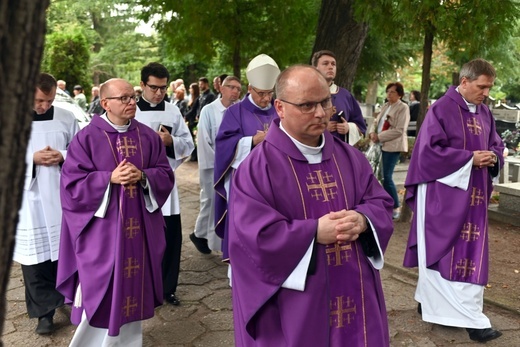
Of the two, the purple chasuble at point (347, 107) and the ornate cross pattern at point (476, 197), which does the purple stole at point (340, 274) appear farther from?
the purple chasuble at point (347, 107)

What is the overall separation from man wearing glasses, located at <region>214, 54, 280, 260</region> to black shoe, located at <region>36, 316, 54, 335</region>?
1650 mm

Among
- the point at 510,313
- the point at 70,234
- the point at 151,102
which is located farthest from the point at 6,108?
the point at 510,313

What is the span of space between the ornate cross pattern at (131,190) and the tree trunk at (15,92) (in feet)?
8.63

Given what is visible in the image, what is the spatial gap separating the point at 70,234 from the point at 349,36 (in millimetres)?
5060

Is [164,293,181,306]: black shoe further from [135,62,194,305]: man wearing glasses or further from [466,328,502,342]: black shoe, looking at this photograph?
[466,328,502,342]: black shoe

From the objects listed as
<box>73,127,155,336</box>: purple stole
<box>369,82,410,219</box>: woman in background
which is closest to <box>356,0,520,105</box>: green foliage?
<box>369,82,410,219</box>: woman in background

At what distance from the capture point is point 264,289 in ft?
8.59

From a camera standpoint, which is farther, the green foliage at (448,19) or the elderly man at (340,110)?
the green foliage at (448,19)

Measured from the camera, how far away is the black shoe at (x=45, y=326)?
4.45 meters

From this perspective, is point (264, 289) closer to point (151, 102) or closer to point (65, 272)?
point (65, 272)

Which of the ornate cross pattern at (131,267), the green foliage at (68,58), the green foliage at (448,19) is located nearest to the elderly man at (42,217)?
the ornate cross pattern at (131,267)

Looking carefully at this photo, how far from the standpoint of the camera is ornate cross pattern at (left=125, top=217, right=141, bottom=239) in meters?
3.85

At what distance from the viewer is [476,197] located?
4.47 meters

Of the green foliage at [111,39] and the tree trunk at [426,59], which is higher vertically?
the green foliage at [111,39]
